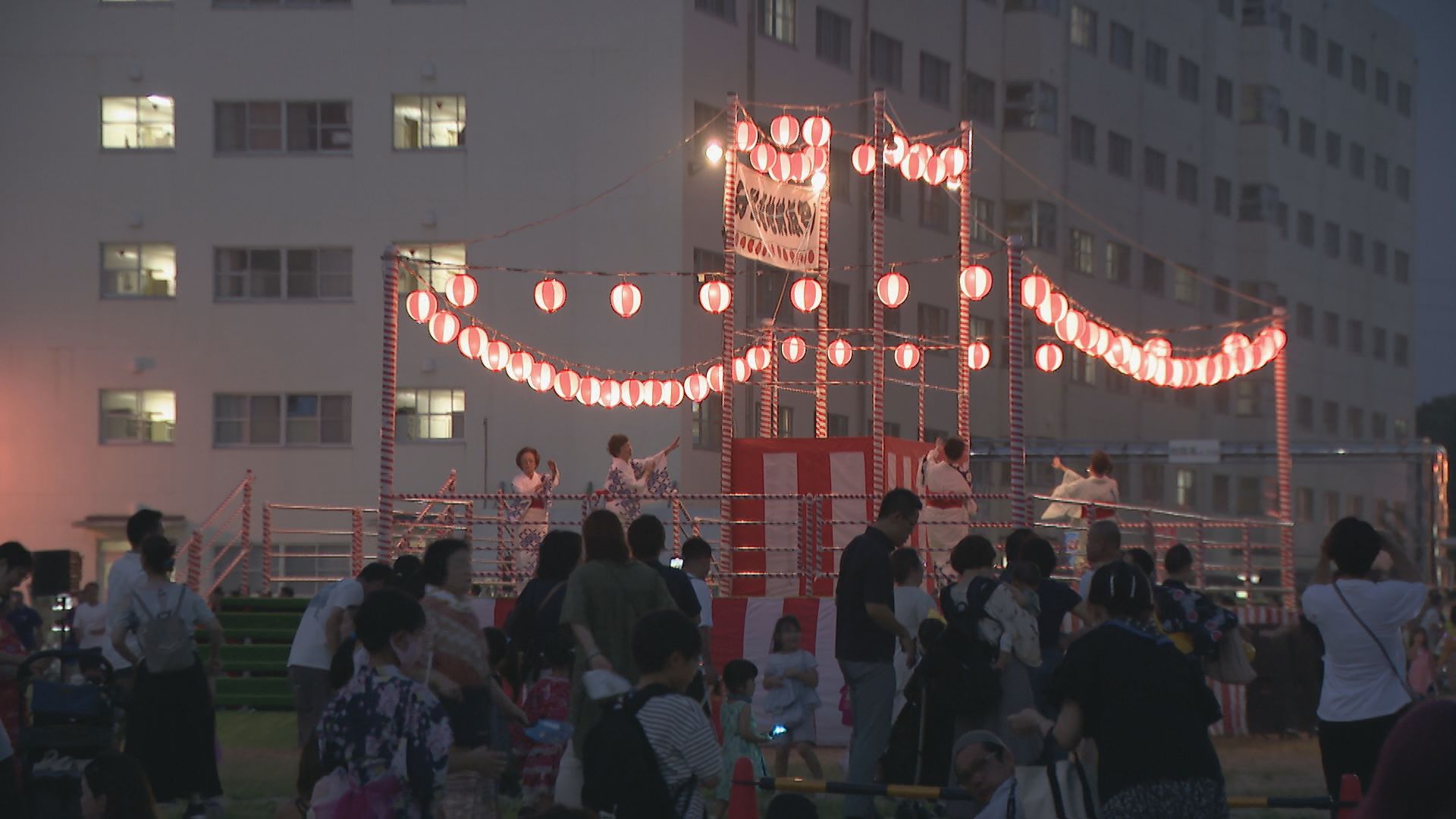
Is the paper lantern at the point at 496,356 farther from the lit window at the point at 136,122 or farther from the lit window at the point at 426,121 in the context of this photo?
the lit window at the point at 136,122

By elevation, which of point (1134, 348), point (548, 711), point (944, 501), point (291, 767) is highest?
point (1134, 348)

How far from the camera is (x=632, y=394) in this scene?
28.5 meters

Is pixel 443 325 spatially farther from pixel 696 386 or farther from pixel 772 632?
pixel 772 632

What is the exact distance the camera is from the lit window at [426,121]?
34656 mm

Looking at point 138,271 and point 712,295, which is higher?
point 138,271

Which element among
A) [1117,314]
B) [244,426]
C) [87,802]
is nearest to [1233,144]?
[1117,314]

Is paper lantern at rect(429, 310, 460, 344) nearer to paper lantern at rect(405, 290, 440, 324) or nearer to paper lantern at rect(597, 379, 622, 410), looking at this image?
paper lantern at rect(405, 290, 440, 324)

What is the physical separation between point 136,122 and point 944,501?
21.4m

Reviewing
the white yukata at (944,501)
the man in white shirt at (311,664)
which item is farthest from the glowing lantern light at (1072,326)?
the man in white shirt at (311,664)

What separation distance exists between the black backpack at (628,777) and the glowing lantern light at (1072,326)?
18.5 m

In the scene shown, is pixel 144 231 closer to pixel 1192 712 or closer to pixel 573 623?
pixel 573 623

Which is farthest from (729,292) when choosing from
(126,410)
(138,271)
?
(126,410)

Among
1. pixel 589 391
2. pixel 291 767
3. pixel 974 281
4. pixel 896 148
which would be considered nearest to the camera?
pixel 291 767

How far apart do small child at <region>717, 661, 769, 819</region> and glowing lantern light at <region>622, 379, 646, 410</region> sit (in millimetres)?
16283
